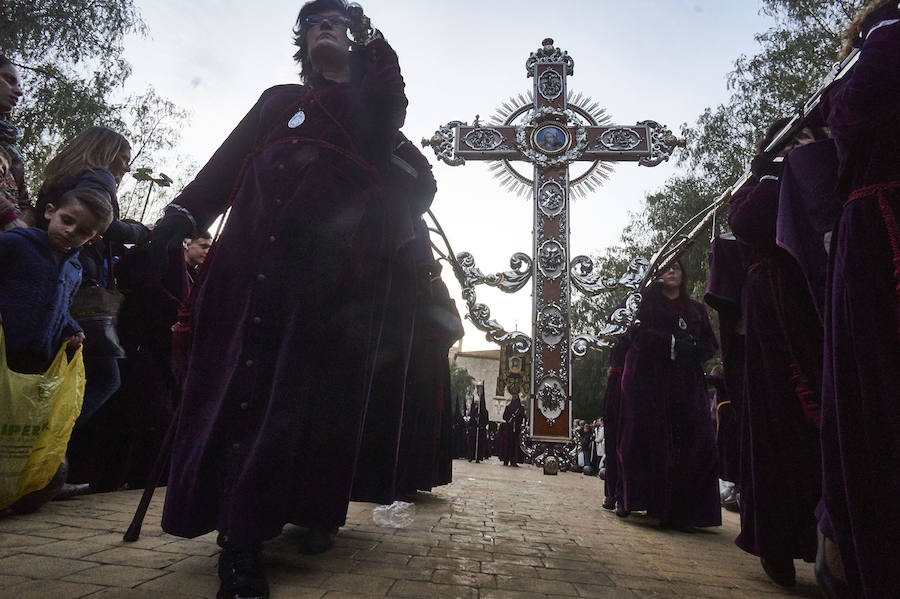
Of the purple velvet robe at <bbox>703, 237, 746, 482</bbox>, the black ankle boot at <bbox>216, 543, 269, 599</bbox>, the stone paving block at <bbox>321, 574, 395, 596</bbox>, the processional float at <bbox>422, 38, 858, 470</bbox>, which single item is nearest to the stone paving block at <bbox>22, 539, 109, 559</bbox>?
the black ankle boot at <bbox>216, 543, 269, 599</bbox>

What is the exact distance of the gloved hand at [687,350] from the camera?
408 centimetres

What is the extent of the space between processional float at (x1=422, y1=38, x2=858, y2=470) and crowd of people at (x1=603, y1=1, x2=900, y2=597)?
15.7 feet

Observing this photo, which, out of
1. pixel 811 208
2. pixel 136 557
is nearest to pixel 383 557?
pixel 136 557

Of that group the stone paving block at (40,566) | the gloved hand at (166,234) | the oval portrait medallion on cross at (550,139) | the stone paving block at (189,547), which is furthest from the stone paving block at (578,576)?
the oval portrait medallion on cross at (550,139)

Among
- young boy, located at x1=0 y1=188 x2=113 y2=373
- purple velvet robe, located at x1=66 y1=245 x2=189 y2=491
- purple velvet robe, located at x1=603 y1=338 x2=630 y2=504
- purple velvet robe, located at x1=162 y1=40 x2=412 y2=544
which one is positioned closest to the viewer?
purple velvet robe, located at x1=162 y1=40 x2=412 y2=544

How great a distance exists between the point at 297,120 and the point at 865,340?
1953 millimetres

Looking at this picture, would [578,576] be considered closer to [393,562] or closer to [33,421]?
[393,562]

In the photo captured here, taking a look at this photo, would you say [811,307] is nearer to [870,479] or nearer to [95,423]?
[870,479]

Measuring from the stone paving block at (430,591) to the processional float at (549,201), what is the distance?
275 inches

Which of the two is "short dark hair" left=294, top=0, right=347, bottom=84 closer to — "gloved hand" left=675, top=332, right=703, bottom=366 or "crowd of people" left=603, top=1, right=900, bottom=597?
"crowd of people" left=603, top=1, right=900, bottom=597

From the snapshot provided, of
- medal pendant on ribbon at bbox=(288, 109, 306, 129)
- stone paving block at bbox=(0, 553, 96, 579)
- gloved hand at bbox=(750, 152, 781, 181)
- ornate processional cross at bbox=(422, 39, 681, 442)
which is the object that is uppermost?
ornate processional cross at bbox=(422, 39, 681, 442)

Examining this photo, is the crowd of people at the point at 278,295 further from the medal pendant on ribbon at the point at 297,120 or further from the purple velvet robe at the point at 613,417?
the purple velvet robe at the point at 613,417

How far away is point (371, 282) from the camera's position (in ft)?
6.59

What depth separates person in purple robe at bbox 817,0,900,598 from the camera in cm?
149
